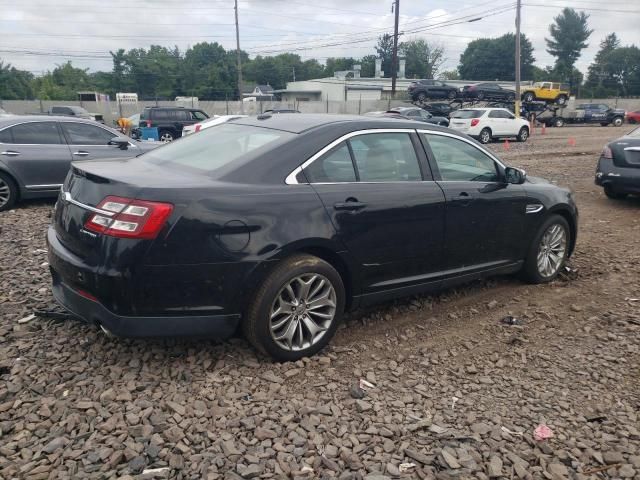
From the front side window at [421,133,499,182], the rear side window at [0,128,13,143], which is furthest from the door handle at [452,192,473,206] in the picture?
the rear side window at [0,128,13,143]

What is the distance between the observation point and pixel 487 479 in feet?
8.89

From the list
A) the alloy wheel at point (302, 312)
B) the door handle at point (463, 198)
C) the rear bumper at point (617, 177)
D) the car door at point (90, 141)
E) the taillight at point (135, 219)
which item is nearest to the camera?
the taillight at point (135, 219)

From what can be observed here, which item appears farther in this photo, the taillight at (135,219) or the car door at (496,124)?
the car door at (496,124)

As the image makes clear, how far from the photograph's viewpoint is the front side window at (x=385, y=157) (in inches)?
159

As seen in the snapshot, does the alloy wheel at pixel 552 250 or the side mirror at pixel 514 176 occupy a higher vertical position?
the side mirror at pixel 514 176

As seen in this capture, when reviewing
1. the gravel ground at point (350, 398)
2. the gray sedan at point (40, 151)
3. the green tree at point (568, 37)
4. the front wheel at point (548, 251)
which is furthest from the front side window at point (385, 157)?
the green tree at point (568, 37)

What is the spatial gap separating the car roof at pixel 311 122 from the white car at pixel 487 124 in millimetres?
20597

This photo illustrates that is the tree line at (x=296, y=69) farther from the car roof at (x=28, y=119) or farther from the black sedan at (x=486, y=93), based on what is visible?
the car roof at (x=28, y=119)

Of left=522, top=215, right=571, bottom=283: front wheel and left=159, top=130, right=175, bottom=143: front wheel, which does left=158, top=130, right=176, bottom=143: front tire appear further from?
left=522, top=215, right=571, bottom=283: front wheel

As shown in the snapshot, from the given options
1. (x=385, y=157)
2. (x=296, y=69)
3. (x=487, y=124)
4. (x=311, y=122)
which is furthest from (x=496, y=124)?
(x=296, y=69)

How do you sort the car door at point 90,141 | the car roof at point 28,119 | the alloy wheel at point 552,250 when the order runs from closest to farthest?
the alloy wheel at point 552,250 → the car roof at point 28,119 → the car door at point 90,141

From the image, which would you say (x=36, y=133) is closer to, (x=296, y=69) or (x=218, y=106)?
(x=218, y=106)

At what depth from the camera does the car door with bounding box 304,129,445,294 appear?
3816 millimetres

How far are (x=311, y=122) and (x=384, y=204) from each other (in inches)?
32.5
